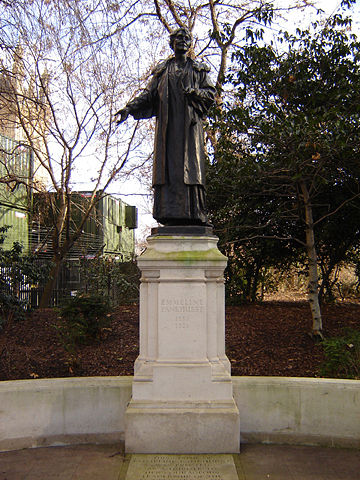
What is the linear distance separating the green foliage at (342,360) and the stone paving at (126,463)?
159 centimetres

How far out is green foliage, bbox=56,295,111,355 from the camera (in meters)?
7.79

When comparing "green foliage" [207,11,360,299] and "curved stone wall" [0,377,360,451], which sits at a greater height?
"green foliage" [207,11,360,299]

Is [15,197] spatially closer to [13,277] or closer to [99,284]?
[99,284]

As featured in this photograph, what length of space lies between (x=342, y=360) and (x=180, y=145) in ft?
12.5

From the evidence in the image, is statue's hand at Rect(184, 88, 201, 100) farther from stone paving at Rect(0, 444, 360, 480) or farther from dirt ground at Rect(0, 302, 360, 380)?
dirt ground at Rect(0, 302, 360, 380)

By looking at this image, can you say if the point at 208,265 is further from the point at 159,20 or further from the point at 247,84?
the point at 159,20

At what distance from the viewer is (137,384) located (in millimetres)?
4234

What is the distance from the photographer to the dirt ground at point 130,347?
689 centimetres

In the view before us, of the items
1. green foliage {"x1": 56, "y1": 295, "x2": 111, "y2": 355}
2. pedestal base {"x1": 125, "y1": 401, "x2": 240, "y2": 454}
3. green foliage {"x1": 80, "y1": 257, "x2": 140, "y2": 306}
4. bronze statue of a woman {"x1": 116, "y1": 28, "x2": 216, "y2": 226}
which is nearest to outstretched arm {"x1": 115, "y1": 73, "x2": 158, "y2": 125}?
bronze statue of a woman {"x1": 116, "y1": 28, "x2": 216, "y2": 226}

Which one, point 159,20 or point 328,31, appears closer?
point 328,31

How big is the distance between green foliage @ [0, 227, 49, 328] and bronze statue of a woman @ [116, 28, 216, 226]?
16.7 feet

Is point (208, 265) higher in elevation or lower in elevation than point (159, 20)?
lower

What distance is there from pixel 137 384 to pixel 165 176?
7.32ft

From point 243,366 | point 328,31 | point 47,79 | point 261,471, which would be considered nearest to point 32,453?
point 261,471
